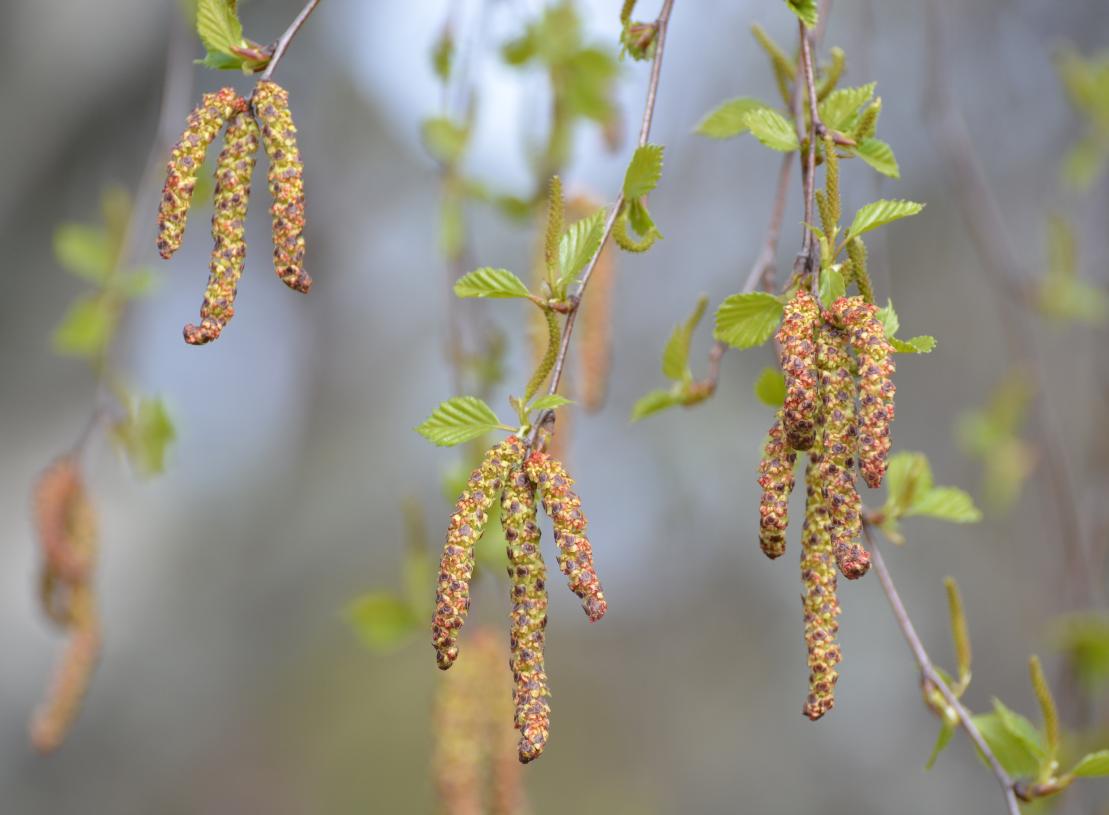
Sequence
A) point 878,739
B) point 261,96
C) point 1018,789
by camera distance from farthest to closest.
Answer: point 878,739 < point 1018,789 < point 261,96

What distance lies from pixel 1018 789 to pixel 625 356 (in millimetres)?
2484

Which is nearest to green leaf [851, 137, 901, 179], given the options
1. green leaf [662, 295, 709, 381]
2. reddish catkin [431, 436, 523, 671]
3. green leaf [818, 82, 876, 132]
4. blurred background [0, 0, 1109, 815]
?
green leaf [818, 82, 876, 132]

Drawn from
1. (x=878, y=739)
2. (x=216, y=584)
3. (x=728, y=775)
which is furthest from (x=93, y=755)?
(x=878, y=739)

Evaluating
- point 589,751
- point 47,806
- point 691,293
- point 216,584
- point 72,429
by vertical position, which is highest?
point 691,293

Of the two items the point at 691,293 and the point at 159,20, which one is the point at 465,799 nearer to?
the point at 691,293

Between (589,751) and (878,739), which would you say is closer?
(878,739)

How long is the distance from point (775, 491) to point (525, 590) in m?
0.17

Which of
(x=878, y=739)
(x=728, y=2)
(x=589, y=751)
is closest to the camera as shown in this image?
(x=728, y=2)

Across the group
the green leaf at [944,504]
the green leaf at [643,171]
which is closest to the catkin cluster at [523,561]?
the green leaf at [643,171]

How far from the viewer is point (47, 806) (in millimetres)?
2938

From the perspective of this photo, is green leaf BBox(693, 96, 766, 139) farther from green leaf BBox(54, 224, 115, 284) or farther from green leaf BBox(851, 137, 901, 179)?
green leaf BBox(54, 224, 115, 284)

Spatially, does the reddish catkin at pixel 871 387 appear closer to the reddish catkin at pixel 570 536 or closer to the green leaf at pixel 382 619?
the reddish catkin at pixel 570 536

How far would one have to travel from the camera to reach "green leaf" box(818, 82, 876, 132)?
0.75 m

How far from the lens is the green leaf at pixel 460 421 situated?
74 cm
